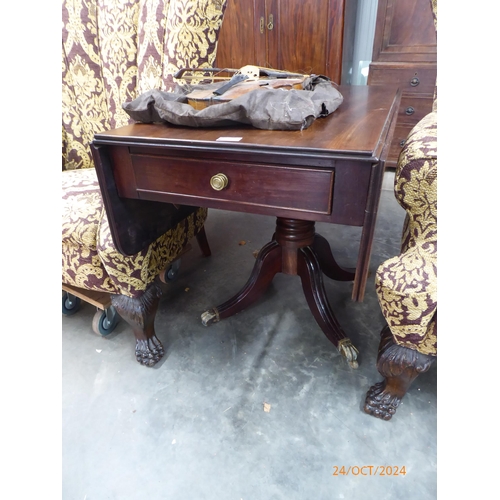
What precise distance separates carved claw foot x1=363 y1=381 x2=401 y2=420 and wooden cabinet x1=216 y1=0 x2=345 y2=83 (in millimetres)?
1688

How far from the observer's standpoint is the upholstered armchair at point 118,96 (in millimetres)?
922

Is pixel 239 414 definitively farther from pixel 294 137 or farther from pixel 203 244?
pixel 203 244

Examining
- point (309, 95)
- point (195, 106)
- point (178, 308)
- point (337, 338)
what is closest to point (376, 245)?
point (337, 338)

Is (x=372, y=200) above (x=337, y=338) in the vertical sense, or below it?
above

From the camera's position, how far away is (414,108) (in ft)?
6.23

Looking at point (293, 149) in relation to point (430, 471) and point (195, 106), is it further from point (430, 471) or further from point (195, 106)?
point (430, 471)

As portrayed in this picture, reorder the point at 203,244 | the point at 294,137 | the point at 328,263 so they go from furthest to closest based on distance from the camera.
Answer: the point at 203,244
the point at 328,263
the point at 294,137

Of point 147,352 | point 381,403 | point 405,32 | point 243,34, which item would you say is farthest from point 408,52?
point 147,352

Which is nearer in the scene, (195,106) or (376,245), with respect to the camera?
(195,106)

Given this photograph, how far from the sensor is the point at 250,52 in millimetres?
2100

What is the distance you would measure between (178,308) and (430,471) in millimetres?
905

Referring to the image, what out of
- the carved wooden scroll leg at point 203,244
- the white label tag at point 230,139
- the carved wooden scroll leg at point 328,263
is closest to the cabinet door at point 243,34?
the carved wooden scroll leg at point 203,244

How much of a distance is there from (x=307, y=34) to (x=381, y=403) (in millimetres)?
1865

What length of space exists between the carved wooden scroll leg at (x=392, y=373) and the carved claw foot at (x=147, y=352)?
0.62 meters
